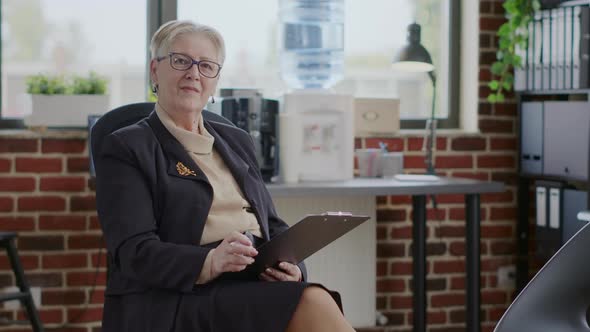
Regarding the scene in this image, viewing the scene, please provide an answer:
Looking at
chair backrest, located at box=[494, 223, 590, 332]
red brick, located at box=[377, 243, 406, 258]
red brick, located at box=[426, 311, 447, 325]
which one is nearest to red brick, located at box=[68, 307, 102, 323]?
red brick, located at box=[377, 243, 406, 258]

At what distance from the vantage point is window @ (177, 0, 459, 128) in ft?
12.1

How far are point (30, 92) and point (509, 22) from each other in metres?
2.03

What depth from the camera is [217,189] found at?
1.96m

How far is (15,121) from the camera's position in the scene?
11.5ft

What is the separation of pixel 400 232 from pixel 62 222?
4.78 feet

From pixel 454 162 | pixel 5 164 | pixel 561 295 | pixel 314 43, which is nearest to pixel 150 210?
pixel 561 295

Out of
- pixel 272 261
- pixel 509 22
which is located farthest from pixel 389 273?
pixel 272 261

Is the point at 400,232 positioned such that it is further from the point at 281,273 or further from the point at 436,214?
the point at 281,273

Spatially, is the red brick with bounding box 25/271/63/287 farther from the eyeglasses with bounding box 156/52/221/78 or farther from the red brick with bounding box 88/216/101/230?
the eyeglasses with bounding box 156/52/221/78

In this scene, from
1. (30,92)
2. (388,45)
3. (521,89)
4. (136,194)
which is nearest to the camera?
(136,194)

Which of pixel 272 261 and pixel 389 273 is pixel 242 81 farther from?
pixel 272 261

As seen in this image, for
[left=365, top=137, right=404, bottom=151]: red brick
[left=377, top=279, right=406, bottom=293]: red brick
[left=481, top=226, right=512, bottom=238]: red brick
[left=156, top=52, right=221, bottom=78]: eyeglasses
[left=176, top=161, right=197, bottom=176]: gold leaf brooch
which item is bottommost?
[left=377, top=279, right=406, bottom=293]: red brick

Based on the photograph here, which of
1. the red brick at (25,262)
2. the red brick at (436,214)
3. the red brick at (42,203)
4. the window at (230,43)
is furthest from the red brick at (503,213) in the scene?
the red brick at (25,262)

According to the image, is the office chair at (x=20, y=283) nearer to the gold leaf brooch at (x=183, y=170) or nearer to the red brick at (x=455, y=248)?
the gold leaf brooch at (x=183, y=170)
